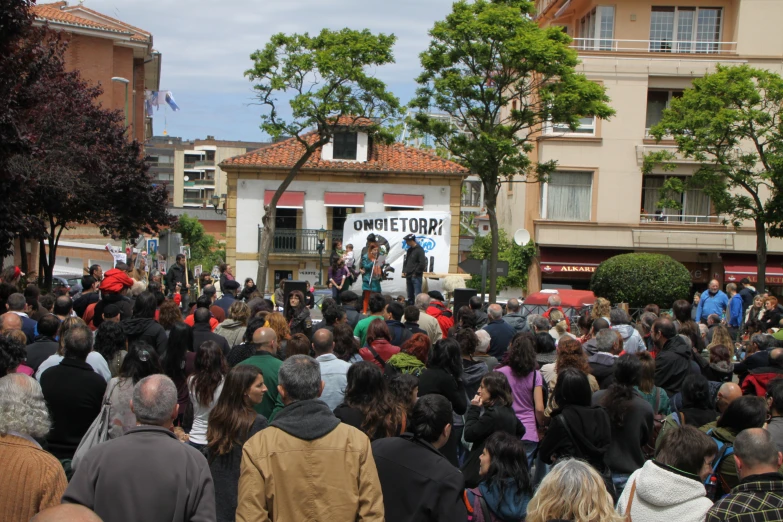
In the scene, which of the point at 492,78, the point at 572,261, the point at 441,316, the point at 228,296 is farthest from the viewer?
the point at 572,261

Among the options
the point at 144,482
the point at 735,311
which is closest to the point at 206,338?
the point at 144,482

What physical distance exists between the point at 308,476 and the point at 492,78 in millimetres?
21813

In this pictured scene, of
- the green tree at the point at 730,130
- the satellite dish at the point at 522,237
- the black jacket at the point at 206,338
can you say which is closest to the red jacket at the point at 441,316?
the black jacket at the point at 206,338

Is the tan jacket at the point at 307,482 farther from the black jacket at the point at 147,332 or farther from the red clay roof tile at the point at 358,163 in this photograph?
the red clay roof tile at the point at 358,163

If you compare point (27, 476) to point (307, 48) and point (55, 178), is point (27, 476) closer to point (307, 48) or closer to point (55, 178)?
point (55, 178)

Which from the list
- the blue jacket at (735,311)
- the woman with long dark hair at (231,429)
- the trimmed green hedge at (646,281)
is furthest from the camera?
the trimmed green hedge at (646,281)

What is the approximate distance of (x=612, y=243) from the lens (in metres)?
35.0

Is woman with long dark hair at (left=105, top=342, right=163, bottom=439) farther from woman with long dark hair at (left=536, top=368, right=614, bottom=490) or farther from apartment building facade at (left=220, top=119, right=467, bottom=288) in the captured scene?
apartment building facade at (left=220, top=119, right=467, bottom=288)

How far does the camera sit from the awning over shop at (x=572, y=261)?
35.5 m

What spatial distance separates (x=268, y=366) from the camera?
21.5 ft

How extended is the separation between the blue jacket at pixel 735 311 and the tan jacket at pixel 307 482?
1416 cm

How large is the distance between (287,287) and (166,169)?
11199cm

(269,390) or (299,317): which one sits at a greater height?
(299,317)

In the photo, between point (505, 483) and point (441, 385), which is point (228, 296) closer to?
point (441, 385)
